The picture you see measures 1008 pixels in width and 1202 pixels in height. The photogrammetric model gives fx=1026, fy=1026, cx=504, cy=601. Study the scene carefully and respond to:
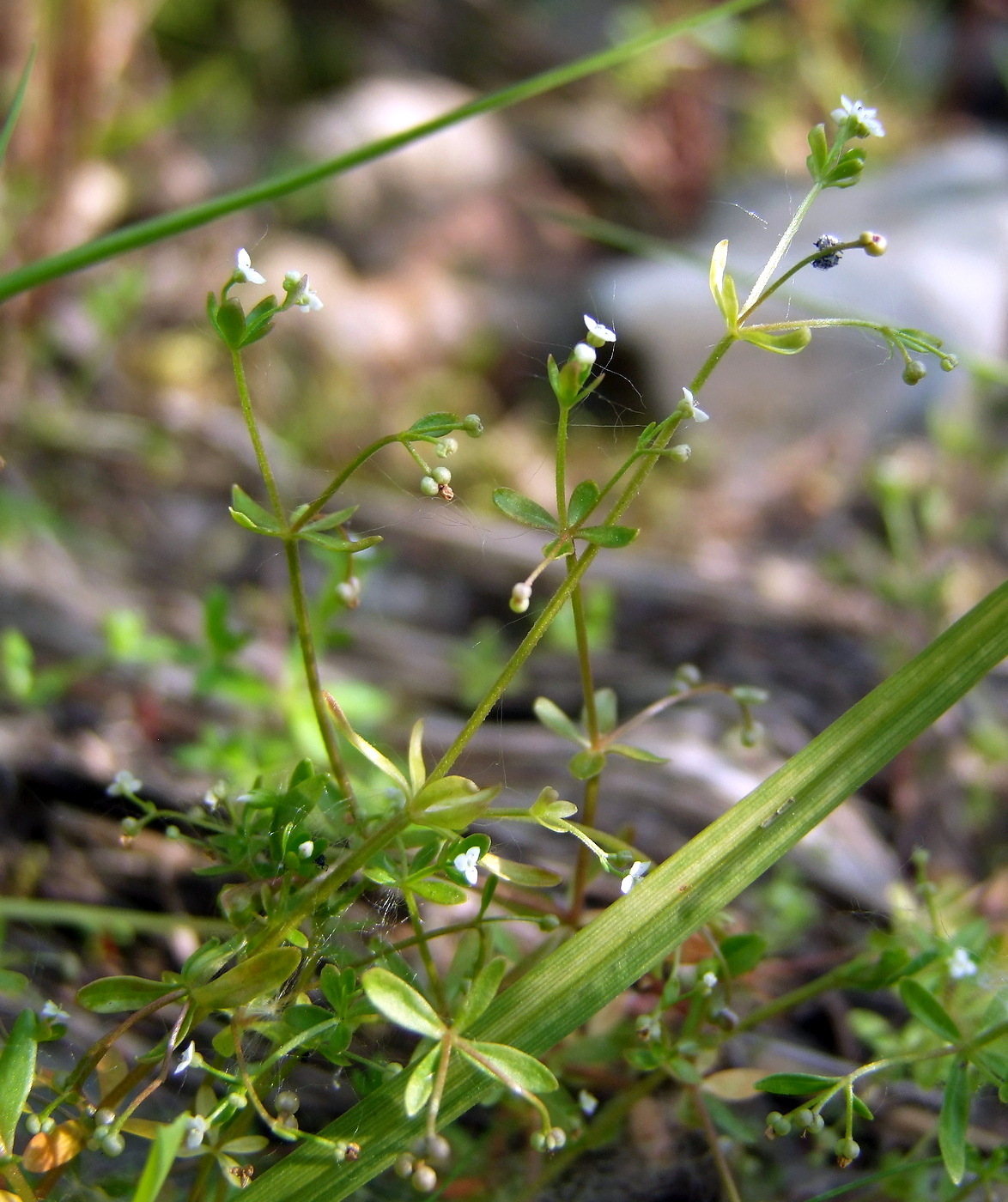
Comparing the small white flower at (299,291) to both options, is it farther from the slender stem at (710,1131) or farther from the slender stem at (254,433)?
the slender stem at (710,1131)

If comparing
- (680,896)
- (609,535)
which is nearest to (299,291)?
(609,535)

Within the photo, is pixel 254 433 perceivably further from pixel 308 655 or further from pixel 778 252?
pixel 778 252

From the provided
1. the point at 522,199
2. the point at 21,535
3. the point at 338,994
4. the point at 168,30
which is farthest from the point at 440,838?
the point at 168,30

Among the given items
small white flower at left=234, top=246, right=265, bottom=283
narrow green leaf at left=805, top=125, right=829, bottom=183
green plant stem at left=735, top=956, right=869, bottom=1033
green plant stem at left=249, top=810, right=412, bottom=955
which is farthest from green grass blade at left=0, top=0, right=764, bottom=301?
green plant stem at left=735, top=956, right=869, bottom=1033

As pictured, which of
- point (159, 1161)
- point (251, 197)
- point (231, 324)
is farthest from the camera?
point (251, 197)

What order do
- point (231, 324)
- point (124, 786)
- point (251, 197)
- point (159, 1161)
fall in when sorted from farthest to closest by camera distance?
point (251, 197) < point (124, 786) < point (231, 324) < point (159, 1161)

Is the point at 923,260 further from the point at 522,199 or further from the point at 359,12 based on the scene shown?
the point at 359,12
